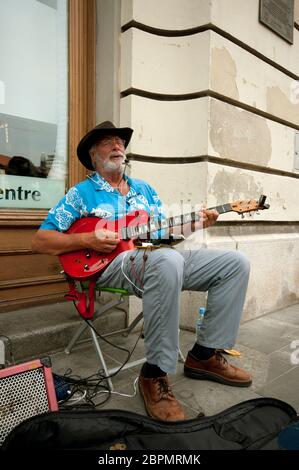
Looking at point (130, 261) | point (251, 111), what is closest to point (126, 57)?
point (251, 111)

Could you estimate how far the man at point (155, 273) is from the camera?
5.63 feet

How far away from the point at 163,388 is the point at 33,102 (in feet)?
8.35

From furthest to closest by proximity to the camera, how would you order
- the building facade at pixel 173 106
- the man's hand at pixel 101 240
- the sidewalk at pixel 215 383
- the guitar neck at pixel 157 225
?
the building facade at pixel 173 106 < the guitar neck at pixel 157 225 < the man's hand at pixel 101 240 < the sidewalk at pixel 215 383

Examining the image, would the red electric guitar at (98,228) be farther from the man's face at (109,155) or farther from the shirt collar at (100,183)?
the man's face at (109,155)

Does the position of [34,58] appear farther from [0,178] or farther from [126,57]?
[0,178]

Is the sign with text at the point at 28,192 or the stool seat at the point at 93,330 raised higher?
the sign with text at the point at 28,192

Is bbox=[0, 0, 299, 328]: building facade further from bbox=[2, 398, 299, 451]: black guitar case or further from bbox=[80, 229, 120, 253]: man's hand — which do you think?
bbox=[2, 398, 299, 451]: black guitar case

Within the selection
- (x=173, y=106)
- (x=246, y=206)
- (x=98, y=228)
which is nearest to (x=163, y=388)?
(x=98, y=228)

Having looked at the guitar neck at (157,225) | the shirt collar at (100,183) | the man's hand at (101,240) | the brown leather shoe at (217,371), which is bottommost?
the brown leather shoe at (217,371)

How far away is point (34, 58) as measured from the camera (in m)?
2.91

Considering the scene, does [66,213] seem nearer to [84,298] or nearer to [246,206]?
[84,298]

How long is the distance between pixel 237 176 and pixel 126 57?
1.49 metres

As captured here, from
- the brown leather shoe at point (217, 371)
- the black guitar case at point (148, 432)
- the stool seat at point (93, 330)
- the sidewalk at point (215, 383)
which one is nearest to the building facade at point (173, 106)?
the sidewalk at point (215, 383)
